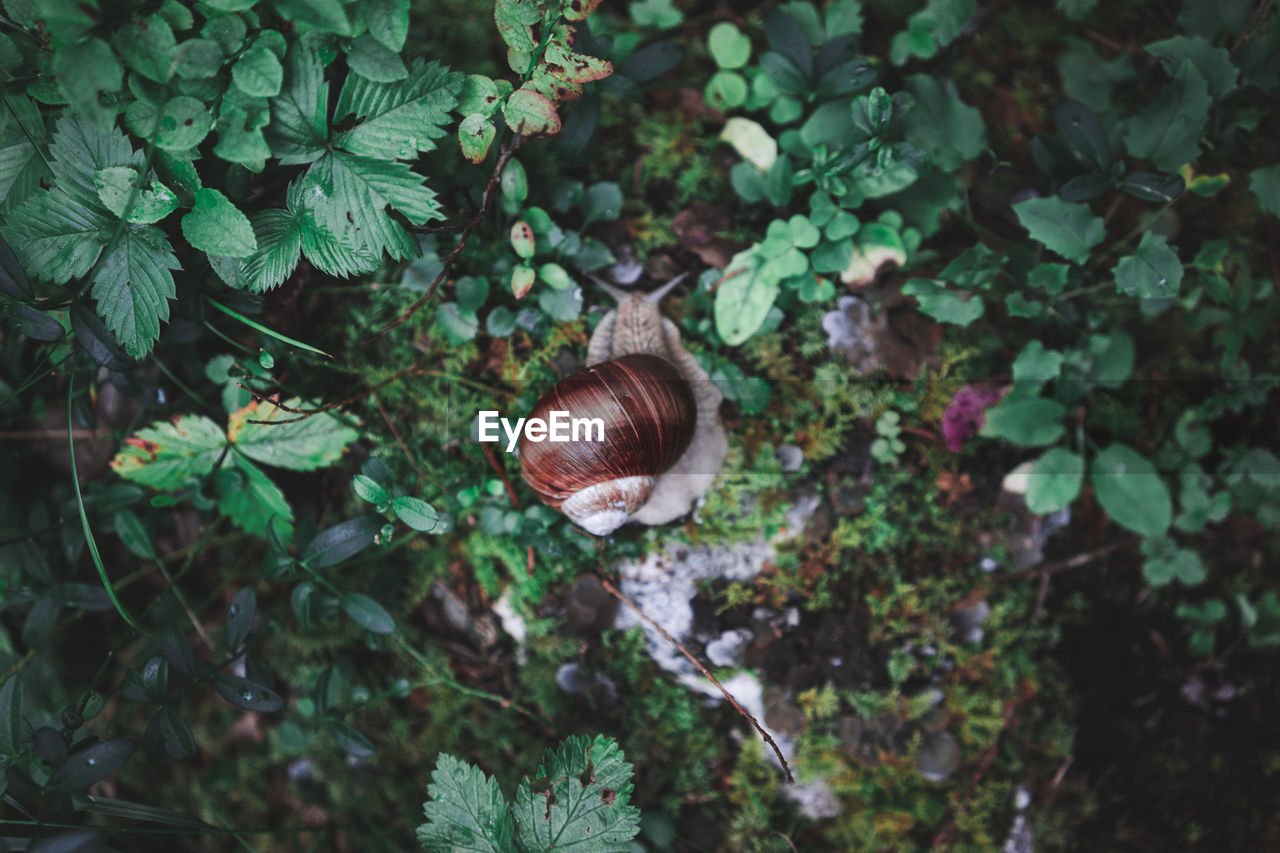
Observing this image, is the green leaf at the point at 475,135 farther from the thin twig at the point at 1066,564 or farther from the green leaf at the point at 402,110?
the thin twig at the point at 1066,564

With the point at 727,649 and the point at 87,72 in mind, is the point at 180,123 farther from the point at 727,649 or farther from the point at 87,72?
the point at 727,649

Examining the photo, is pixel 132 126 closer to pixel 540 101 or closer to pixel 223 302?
pixel 223 302

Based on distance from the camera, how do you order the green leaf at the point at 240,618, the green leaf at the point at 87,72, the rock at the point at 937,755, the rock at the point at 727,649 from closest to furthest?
the green leaf at the point at 87,72, the green leaf at the point at 240,618, the rock at the point at 727,649, the rock at the point at 937,755

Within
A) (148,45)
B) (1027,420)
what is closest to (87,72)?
(148,45)

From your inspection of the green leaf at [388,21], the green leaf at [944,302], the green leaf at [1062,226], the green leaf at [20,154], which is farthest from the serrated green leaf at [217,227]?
the green leaf at [1062,226]

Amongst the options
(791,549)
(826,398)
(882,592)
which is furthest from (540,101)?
(882,592)

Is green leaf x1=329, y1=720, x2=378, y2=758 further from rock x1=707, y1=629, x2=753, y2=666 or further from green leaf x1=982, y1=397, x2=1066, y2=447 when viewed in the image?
green leaf x1=982, y1=397, x2=1066, y2=447

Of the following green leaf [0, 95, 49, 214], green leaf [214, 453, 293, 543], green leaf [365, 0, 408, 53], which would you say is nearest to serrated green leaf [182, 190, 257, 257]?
green leaf [0, 95, 49, 214]
